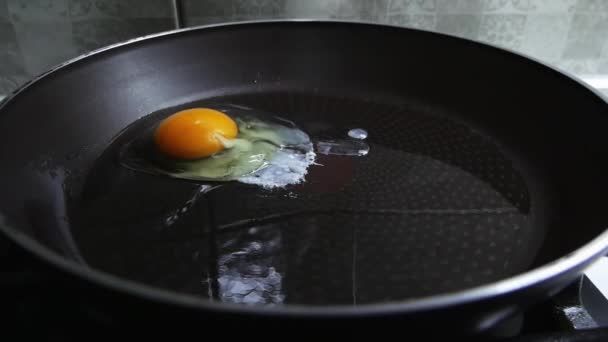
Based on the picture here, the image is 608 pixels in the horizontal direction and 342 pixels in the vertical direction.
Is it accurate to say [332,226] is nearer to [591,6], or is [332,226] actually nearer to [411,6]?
[411,6]

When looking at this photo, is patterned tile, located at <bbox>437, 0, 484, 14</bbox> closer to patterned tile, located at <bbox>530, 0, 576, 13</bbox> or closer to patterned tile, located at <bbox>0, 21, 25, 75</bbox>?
patterned tile, located at <bbox>530, 0, 576, 13</bbox>

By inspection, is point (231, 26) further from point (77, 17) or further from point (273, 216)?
point (273, 216)

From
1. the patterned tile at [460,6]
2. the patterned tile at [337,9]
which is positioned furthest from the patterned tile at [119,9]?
the patterned tile at [460,6]

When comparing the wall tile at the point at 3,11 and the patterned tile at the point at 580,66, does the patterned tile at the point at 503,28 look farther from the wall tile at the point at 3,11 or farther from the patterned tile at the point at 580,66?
the wall tile at the point at 3,11

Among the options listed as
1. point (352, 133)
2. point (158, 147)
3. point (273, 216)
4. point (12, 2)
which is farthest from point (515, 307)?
point (12, 2)

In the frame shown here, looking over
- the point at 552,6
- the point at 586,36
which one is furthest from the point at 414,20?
the point at 586,36

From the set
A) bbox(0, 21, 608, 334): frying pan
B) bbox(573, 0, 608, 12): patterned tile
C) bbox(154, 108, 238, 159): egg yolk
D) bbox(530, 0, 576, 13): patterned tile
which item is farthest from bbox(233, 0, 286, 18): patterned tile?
bbox(573, 0, 608, 12): patterned tile
